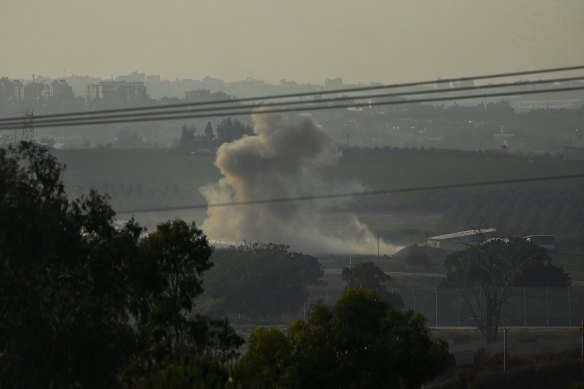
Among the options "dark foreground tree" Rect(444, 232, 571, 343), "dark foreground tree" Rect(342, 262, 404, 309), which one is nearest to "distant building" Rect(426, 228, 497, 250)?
"dark foreground tree" Rect(444, 232, 571, 343)

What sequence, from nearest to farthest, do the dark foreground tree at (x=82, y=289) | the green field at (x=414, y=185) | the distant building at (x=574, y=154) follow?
the dark foreground tree at (x=82, y=289), the green field at (x=414, y=185), the distant building at (x=574, y=154)

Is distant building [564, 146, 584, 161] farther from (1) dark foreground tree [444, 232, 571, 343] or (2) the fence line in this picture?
(2) the fence line

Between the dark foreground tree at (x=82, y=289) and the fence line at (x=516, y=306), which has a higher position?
the fence line at (x=516, y=306)

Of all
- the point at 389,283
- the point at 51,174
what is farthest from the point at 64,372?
the point at 389,283

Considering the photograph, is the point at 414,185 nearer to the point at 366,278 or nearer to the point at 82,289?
the point at 366,278

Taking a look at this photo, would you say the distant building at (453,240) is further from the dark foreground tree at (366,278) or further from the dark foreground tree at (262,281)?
the dark foreground tree at (366,278)

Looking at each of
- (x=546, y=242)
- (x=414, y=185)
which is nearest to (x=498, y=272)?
(x=546, y=242)

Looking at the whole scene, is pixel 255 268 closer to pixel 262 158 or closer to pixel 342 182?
pixel 262 158

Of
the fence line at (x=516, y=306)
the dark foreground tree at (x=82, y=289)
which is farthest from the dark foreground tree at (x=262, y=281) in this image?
the dark foreground tree at (x=82, y=289)
